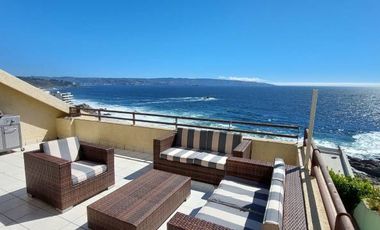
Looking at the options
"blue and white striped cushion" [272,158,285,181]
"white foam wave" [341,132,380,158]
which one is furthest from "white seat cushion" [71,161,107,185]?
"white foam wave" [341,132,380,158]

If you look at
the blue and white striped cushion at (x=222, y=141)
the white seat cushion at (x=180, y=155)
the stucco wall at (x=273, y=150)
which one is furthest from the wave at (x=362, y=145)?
the white seat cushion at (x=180, y=155)

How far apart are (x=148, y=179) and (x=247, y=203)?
1.29 m

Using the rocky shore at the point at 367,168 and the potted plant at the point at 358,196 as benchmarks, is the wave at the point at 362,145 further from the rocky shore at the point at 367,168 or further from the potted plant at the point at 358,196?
the potted plant at the point at 358,196

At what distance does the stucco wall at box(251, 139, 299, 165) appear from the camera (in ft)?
12.5

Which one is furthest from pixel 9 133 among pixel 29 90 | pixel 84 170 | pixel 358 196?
pixel 358 196

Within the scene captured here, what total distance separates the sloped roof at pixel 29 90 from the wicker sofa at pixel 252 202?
494 centimetres

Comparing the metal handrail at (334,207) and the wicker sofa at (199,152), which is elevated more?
the metal handrail at (334,207)

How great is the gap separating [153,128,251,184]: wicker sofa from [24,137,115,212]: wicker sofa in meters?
0.89

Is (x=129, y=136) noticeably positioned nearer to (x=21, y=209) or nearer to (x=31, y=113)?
(x=21, y=209)

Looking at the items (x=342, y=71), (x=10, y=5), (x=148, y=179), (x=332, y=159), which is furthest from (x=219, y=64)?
(x=148, y=179)

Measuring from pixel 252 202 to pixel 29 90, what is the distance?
546 cm

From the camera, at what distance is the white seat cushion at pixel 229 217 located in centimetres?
183

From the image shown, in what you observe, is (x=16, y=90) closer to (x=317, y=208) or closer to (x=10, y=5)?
(x=10, y=5)

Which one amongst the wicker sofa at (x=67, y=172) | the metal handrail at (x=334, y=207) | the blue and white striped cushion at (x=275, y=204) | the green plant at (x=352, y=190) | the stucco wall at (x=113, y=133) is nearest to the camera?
the metal handrail at (x=334, y=207)
